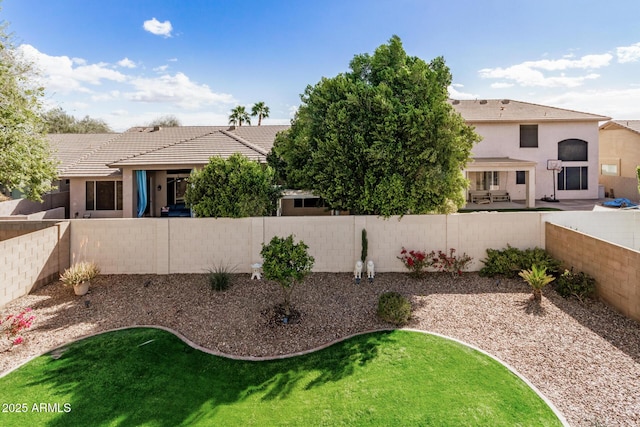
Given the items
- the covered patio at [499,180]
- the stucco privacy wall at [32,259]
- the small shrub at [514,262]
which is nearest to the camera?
the stucco privacy wall at [32,259]

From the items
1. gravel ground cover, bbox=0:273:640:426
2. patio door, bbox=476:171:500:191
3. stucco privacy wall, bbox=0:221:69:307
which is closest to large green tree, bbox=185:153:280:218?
gravel ground cover, bbox=0:273:640:426

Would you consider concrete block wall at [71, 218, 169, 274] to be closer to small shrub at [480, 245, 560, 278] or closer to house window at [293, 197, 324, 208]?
house window at [293, 197, 324, 208]

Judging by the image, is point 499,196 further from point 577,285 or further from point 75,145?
point 75,145

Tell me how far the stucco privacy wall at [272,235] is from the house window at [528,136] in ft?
64.7

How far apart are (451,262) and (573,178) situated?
24537mm

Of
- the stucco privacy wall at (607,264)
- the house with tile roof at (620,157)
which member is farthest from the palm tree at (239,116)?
the house with tile roof at (620,157)

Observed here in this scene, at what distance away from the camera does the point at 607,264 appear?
31.2 feet

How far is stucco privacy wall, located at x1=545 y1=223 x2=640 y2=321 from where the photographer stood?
28.2 feet

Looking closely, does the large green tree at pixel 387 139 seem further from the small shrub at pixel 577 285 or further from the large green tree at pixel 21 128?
the large green tree at pixel 21 128

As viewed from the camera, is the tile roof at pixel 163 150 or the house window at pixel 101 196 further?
the house window at pixel 101 196

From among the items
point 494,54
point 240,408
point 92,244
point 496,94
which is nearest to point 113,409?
point 240,408

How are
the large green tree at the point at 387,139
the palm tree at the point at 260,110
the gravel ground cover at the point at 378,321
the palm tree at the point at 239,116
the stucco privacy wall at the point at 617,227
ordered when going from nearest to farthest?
1. the gravel ground cover at the point at 378,321
2. the large green tree at the point at 387,139
3. the stucco privacy wall at the point at 617,227
4. the palm tree at the point at 239,116
5. the palm tree at the point at 260,110

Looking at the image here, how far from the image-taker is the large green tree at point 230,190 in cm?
1220

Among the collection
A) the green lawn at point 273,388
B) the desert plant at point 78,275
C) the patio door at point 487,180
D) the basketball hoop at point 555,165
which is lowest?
the green lawn at point 273,388
